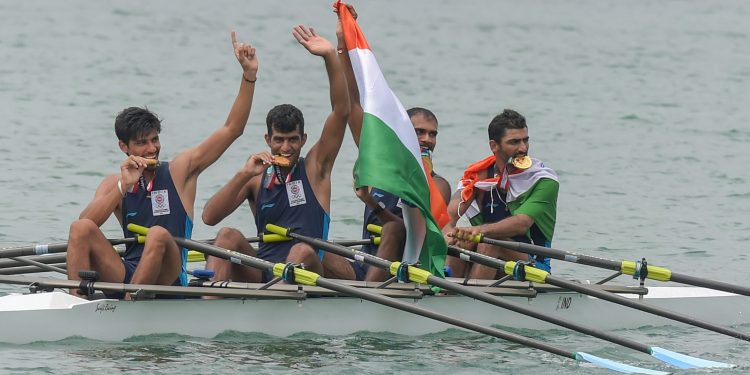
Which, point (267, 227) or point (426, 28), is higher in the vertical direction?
point (426, 28)

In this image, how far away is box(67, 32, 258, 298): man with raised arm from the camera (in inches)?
372

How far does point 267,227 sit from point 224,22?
21242 millimetres

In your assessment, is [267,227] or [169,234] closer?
[169,234]

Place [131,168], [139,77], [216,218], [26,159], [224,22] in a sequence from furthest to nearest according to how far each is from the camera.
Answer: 1. [224,22]
2. [139,77]
3. [26,159]
4. [216,218]
5. [131,168]

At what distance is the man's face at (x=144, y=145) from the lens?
9.67 meters

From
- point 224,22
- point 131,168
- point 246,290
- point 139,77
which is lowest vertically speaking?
point 246,290

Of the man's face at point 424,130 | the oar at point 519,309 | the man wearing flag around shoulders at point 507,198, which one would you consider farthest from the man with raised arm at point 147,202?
the man wearing flag around shoulders at point 507,198

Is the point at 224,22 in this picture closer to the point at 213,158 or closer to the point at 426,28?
the point at 426,28

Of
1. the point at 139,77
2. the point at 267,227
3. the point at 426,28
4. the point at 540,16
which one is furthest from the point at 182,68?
the point at 267,227

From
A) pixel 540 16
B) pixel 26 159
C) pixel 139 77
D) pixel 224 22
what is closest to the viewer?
pixel 26 159

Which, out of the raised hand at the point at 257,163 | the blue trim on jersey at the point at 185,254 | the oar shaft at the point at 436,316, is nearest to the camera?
the oar shaft at the point at 436,316

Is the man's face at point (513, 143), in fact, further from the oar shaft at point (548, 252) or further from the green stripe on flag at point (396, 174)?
the green stripe on flag at point (396, 174)

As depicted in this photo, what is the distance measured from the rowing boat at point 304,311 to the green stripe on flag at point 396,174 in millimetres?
290

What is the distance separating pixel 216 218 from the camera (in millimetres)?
10273
